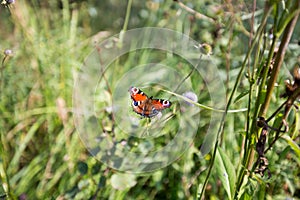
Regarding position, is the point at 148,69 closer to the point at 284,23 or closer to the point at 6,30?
the point at 284,23

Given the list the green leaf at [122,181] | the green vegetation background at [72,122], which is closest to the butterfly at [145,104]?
the green vegetation background at [72,122]

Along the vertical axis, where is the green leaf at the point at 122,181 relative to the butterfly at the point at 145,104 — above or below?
below

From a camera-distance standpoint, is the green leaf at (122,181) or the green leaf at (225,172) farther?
the green leaf at (122,181)

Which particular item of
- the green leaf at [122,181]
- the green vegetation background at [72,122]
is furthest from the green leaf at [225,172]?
the green leaf at [122,181]

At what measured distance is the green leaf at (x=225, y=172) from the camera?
781 mm

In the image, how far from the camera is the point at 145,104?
0.69 metres

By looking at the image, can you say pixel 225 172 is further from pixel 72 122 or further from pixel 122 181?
pixel 72 122

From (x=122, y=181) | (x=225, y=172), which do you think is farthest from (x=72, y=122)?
(x=225, y=172)

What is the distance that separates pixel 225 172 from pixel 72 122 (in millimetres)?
780

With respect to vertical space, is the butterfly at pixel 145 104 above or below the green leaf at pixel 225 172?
above

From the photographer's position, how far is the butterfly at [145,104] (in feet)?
2.27

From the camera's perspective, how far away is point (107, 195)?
1166 mm

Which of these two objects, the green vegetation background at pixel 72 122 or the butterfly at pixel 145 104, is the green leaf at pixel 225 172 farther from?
the butterfly at pixel 145 104

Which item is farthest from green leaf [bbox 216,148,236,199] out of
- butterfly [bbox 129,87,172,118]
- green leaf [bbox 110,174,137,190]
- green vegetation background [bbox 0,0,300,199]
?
green leaf [bbox 110,174,137,190]
